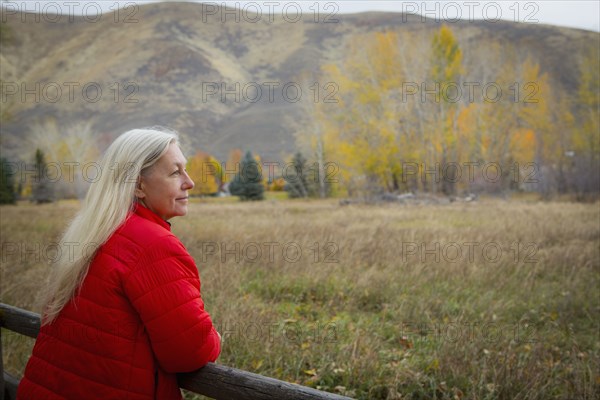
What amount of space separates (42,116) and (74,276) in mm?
168752

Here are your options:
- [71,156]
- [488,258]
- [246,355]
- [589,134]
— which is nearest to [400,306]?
[246,355]

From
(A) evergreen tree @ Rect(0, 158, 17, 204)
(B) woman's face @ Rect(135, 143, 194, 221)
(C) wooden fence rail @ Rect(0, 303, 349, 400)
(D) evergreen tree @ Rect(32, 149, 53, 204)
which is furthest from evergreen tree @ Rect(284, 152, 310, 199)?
(C) wooden fence rail @ Rect(0, 303, 349, 400)

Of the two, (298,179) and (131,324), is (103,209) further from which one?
(298,179)

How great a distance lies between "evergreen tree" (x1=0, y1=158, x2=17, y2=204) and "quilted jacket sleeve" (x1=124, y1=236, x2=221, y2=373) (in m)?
34.9

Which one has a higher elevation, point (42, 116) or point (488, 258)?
point (42, 116)

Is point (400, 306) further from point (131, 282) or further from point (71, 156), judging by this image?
point (71, 156)

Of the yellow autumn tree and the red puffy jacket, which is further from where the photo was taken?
the yellow autumn tree

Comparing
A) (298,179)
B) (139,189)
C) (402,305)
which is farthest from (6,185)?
(139,189)

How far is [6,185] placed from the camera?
108 ft

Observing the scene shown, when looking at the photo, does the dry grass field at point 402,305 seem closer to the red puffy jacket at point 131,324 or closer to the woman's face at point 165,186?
the red puffy jacket at point 131,324

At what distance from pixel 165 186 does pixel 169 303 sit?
20.6 inches

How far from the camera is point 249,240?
9.53 m

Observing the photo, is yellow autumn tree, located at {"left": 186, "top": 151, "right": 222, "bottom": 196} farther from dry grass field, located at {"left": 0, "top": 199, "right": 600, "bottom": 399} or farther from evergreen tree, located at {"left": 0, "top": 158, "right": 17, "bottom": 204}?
dry grass field, located at {"left": 0, "top": 199, "right": 600, "bottom": 399}

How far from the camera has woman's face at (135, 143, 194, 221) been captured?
5.96 feet
